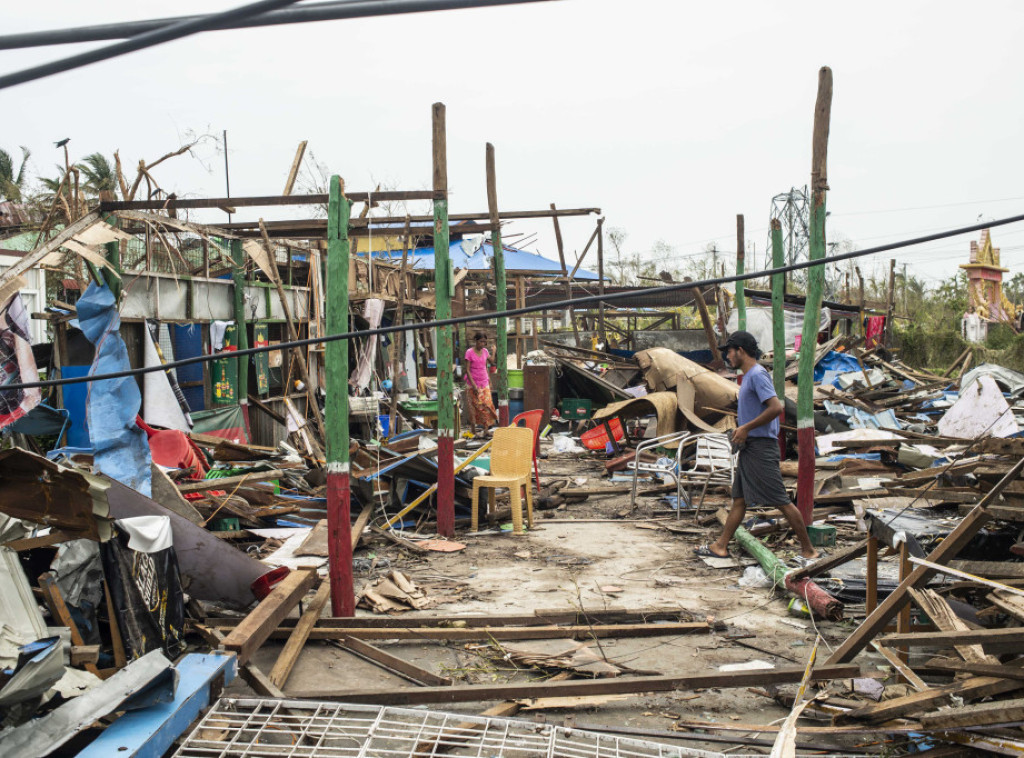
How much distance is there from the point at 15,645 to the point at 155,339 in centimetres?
744

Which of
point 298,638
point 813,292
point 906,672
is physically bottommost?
point 298,638

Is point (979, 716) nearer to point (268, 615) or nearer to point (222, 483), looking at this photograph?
point (268, 615)

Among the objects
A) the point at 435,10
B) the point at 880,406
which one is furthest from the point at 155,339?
the point at 880,406

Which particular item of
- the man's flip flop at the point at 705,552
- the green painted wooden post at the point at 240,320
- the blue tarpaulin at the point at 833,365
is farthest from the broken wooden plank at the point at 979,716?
the blue tarpaulin at the point at 833,365

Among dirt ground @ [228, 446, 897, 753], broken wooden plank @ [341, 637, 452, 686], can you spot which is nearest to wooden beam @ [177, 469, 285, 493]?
dirt ground @ [228, 446, 897, 753]

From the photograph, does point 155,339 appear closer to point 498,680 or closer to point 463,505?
point 463,505

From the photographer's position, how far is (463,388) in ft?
59.6

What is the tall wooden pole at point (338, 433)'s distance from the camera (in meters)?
5.89

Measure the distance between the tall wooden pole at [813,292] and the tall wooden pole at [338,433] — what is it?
444 cm

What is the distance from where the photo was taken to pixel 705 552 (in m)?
7.93

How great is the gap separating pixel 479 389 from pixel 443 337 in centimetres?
736

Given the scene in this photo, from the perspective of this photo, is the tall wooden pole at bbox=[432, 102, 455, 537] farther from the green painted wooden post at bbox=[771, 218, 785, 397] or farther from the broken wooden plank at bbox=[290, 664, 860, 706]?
the green painted wooden post at bbox=[771, 218, 785, 397]

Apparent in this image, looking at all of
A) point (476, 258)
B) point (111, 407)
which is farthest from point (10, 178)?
point (111, 407)

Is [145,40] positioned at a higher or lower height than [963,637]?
higher
